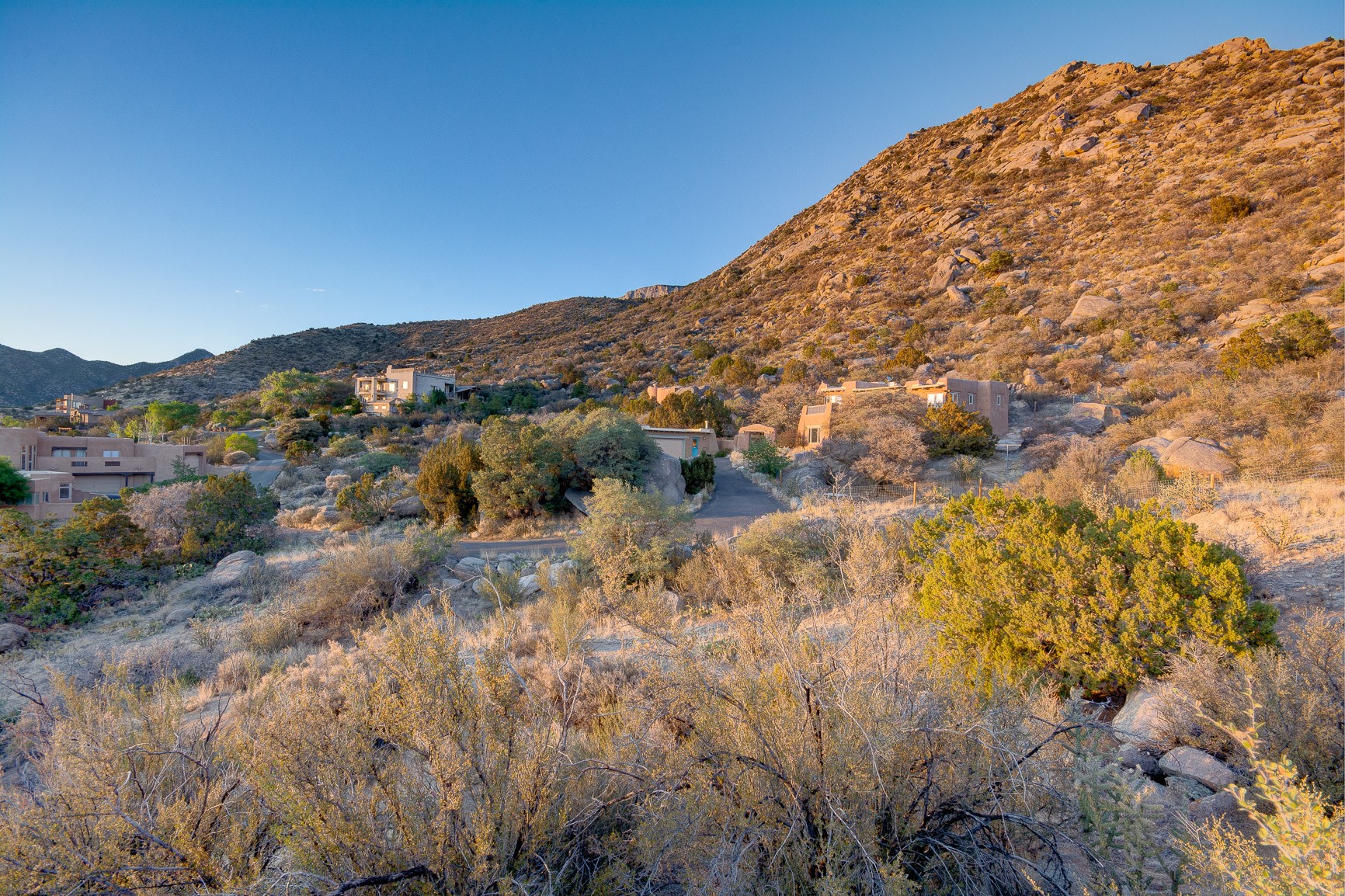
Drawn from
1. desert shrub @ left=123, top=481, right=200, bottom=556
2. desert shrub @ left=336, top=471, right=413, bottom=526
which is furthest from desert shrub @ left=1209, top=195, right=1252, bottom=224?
desert shrub @ left=123, top=481, right=200, bottom=556

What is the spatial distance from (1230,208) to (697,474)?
107ft

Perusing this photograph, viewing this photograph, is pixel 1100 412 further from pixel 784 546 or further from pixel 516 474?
pixel 516 474

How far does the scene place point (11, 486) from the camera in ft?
50.1

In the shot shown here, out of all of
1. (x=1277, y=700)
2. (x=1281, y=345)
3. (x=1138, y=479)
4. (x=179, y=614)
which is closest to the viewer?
(x=1277, y=700)

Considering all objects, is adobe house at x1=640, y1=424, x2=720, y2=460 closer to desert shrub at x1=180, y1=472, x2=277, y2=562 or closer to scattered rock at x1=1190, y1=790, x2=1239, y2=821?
desert shrub at x1=180, y1=472, x2=277, y2=562

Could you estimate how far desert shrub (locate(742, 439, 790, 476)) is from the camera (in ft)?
61.4

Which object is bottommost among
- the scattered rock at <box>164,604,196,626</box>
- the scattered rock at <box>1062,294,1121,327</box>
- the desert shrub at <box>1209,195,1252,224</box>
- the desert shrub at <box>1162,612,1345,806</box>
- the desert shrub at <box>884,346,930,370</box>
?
the scattered rock at <box>164,604,196,626</box>

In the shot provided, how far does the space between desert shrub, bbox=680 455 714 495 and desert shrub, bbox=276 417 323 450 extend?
21.4 meters

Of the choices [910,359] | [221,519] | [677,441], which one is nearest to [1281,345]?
[910,359]

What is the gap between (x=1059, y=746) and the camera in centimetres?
270

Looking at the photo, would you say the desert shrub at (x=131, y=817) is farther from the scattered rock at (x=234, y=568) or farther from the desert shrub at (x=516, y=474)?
the desert shrub at (x=516, y=474)

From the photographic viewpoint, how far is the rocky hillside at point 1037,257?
2461cm

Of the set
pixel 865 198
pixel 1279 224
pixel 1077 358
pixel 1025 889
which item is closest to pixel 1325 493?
pixel 1025 889

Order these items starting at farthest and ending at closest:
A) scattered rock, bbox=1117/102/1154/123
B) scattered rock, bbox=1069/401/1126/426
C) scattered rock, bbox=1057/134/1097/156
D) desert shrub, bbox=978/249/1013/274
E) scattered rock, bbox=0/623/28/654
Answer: scattered rock, bbox=1057/134/1097/156
scattered rock, bbox=1117/102/1154/123
desert shrub, bbox=978/249/1013/274
scattered rock, bbox=1069/401/1126/426
scattered rock, bbox=0/623/28/654
